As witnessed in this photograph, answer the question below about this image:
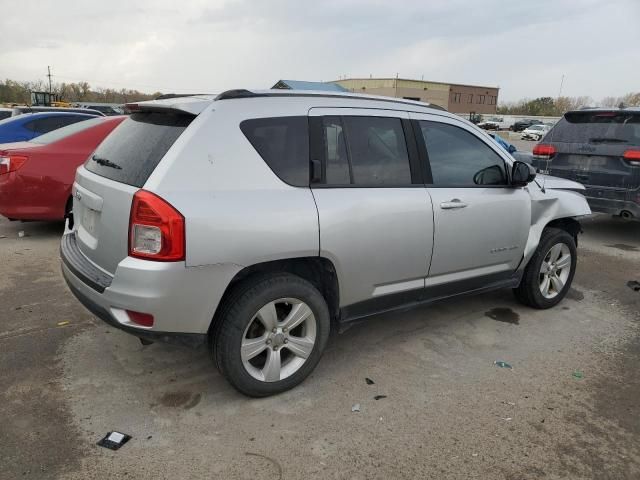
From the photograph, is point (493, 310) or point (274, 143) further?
point (493, 310)

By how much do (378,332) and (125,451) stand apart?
2.14m

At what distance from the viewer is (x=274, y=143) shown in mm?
3006

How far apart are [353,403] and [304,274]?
85cm

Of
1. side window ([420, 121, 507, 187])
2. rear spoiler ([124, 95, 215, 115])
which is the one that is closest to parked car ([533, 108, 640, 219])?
side window ([420, 121, 507, 187])

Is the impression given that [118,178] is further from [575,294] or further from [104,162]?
[575,294]

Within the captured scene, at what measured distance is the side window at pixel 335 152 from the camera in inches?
126

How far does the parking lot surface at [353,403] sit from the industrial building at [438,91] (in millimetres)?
63234

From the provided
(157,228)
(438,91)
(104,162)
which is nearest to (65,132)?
(104,162)

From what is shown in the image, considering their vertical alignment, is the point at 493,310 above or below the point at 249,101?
below

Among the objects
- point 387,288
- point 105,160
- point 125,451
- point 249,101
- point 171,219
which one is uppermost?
point 249,101

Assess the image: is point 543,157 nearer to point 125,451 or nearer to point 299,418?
point 299,418

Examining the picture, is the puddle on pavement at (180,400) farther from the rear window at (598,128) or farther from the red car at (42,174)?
the rear window at (598,128)

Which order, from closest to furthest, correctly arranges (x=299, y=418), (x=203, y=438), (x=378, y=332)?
(x=203, y=438)
(x=299, y=418)
(x=378, y=332)

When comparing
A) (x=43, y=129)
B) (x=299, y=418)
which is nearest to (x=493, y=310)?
(x=299, y=418)
